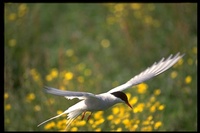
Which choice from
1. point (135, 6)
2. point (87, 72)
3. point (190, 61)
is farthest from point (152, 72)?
point (135, 6)

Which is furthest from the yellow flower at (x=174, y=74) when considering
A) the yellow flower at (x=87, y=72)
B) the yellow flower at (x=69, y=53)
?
the yellow flower at (x=69, y=53)

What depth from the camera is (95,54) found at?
577 cm

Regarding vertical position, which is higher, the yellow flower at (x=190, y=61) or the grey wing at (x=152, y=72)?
the yellow flower at (x=190, y=61)

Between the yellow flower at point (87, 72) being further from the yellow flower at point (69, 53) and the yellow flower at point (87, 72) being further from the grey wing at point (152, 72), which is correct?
the grey wing at point (152, 72)

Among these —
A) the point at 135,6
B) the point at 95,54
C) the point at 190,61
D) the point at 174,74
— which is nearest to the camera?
the point at 174,74

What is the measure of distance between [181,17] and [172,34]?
24 centimetres

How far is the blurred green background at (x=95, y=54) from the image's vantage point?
4160 millimetres

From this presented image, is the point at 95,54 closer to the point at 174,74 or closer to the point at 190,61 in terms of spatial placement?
the point at 190,61

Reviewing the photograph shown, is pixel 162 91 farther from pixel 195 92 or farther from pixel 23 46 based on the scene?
pixel 23 46

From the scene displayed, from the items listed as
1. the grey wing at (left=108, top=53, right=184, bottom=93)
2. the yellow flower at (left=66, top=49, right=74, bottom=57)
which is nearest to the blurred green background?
the yellow flower at (left=66, top=49, right=74, bottom=57)

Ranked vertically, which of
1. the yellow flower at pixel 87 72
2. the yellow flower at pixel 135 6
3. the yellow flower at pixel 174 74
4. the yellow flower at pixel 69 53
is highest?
the yellow flower at pixel 135 6

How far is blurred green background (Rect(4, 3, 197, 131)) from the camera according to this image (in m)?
4.16

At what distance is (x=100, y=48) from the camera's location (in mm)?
5859
